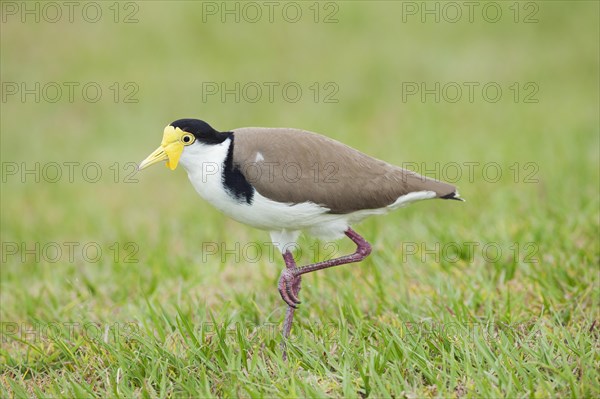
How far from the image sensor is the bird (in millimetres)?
4086

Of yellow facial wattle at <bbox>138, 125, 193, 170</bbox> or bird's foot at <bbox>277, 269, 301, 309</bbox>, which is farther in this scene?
bird's foot at <bbox>277, 269, 301, 309</bbox>

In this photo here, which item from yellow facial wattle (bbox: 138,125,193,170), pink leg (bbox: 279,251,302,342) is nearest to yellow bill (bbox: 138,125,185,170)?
yellow facial wattle (bbox: 138,125,193,170)

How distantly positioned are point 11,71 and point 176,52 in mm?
2764

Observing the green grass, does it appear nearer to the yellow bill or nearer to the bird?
the bird

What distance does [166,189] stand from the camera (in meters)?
9.34

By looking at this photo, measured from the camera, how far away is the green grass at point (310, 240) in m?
4.08

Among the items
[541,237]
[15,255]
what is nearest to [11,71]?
[15,255]

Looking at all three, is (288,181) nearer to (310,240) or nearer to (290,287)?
(290,287)

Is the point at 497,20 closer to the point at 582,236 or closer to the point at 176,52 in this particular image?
the point at 176,52

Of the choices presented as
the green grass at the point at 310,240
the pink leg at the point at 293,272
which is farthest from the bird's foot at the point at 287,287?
the green grass at the point at 310,240

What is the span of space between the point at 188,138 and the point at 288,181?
24.1 inches

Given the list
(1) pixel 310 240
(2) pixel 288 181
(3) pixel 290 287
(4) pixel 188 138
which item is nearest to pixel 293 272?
(3) pixel 290 287

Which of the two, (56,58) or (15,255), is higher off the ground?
(56,58)

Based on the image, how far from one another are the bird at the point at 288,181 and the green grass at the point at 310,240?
2.01 feet
